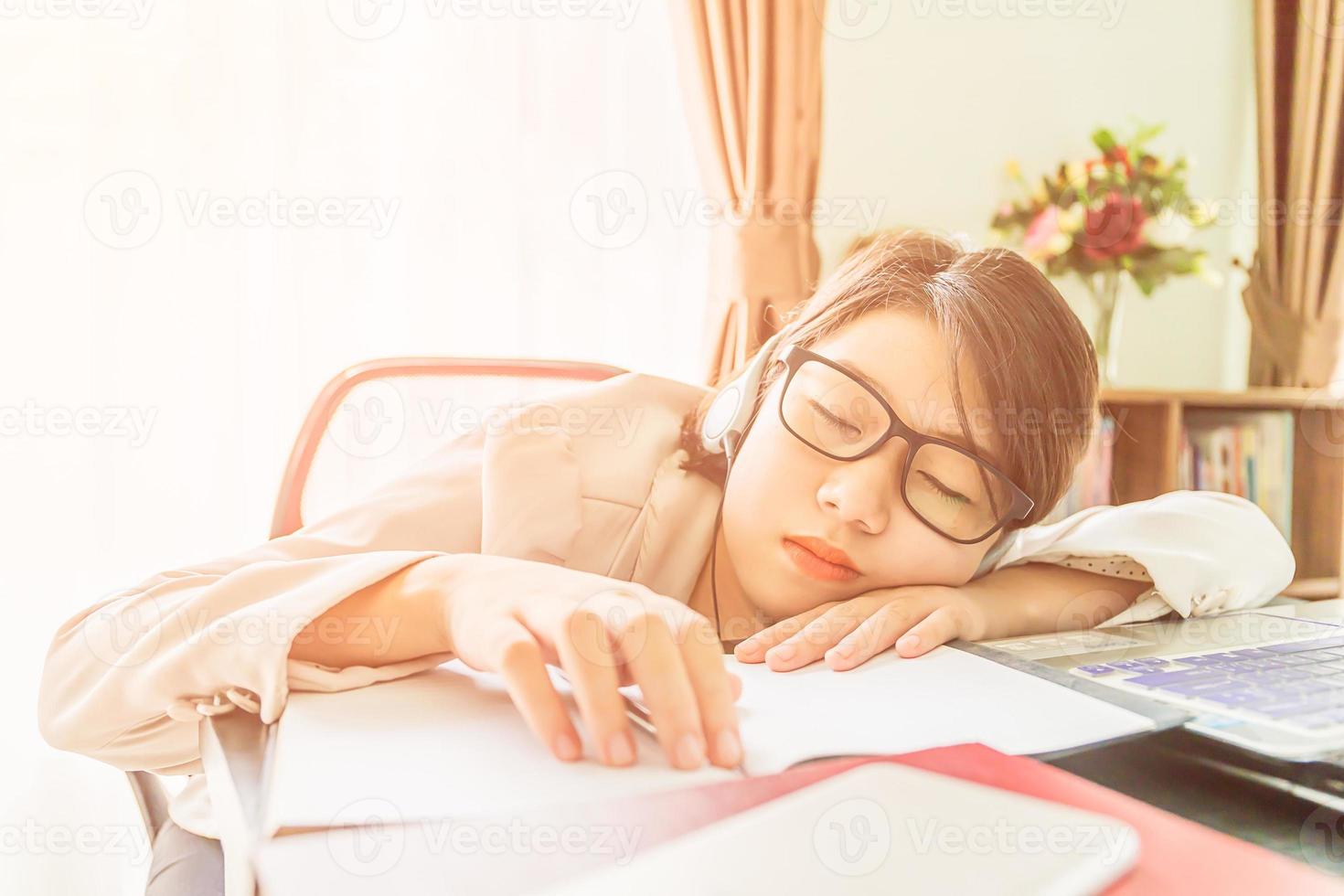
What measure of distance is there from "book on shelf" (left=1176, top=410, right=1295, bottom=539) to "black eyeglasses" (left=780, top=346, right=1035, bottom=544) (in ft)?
6.15

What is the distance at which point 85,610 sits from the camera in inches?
22.9

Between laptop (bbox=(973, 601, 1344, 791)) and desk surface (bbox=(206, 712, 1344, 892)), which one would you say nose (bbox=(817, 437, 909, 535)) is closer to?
laptop (bbox=(973, 601, 1344, 791))

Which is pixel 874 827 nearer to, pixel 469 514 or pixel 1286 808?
pixel 1286 808

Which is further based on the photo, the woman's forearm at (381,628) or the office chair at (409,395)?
the office chair at (409,395)

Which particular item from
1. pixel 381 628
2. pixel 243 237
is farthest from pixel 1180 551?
pixel 243 237

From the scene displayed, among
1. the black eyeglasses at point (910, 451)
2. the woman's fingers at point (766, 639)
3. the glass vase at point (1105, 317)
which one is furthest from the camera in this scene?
the glass vase at point (1105, 317)

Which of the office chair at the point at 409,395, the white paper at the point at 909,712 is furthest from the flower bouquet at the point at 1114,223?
the white paper at the point at 909,712

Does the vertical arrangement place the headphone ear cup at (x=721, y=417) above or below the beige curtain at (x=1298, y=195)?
below

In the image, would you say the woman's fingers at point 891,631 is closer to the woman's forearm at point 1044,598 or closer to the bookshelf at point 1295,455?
the woman's forearm at point 1044,598

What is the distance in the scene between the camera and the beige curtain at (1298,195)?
107 inches

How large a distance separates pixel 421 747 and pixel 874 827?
0.64ft

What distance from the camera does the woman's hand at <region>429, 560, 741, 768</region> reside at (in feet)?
1.24

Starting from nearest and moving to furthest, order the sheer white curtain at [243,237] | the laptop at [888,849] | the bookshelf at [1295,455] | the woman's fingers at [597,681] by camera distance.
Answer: the laptop at [888,849]
the woman's fingers at [597,681]
the sheer white curtain at [243,237]
the bookshelf at [1295,455]

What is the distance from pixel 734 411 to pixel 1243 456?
2.16 m
